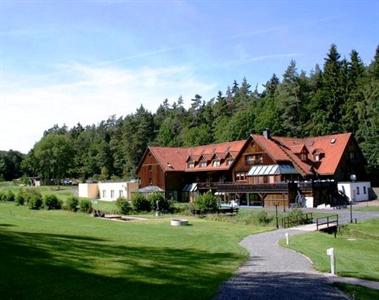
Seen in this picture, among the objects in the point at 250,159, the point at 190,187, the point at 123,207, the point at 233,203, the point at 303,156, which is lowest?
the point at 233,203

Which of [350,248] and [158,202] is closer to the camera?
[350,248]

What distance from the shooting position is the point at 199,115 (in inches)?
4929

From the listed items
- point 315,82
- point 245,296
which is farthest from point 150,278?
point 315,82

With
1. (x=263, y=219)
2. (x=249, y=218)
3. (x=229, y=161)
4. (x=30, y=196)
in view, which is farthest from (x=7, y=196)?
(x=263, y=219)

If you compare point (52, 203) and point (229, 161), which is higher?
point (229, 161)

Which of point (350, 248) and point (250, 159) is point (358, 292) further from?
point (250, 159)

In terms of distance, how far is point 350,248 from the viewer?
90.5ft

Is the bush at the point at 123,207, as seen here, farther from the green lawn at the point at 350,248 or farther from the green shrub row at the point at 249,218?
the green lawn at the point at 350,248

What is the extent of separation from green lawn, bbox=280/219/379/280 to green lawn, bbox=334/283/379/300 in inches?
86.6

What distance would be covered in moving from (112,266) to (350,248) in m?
15.9

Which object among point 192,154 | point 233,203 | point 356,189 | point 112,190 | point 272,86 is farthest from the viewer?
point 272,86

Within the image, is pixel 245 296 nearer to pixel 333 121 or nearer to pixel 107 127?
pixel 333 121

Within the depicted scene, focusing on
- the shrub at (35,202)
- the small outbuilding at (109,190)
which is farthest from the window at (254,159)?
the shrub at (35,202)

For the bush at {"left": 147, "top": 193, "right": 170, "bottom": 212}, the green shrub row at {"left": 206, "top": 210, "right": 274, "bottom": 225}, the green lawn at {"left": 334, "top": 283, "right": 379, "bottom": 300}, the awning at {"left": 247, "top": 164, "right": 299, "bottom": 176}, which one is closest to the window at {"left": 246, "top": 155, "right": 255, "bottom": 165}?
the awning at {"left": 247, "top": 164, "right": 299, "bottom": 176}
